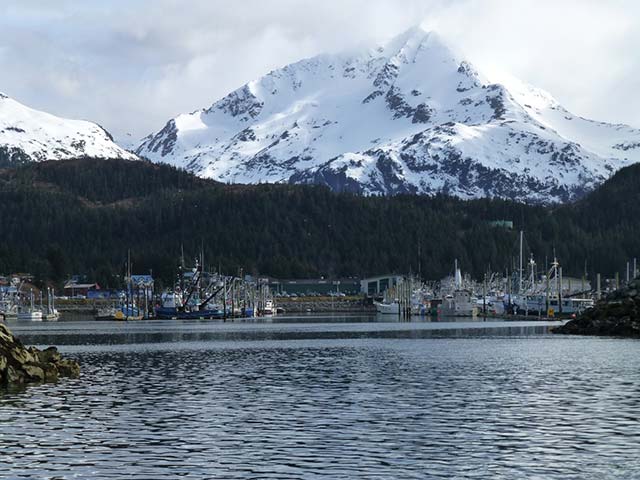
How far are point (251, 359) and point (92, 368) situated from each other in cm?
1277

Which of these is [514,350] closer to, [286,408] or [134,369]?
[134,369]

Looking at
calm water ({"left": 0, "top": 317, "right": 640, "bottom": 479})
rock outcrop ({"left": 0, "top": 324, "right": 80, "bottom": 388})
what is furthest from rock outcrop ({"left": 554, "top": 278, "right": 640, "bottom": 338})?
rock outcrop ({"left": 0, "top": 324, "right": 80, "bottom": 388})

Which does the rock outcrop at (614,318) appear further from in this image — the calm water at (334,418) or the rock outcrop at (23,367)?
the rock outcrop at (23,367)

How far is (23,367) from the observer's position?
71.4 metres

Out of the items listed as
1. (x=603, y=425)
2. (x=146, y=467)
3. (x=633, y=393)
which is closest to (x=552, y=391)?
(x=633, y=393)

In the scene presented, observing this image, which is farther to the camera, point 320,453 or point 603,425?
point 603,425

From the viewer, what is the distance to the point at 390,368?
3140 inches

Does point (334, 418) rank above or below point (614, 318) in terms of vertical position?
below

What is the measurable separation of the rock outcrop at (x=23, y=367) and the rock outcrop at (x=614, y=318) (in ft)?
203

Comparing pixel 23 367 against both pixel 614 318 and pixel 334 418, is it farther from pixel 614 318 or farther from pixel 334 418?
pixel 614 318

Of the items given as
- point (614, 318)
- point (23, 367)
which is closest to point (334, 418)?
point (23, 367)

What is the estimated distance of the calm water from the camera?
40719mm

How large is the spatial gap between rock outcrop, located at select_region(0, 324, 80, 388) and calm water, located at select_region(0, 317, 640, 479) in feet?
5.84

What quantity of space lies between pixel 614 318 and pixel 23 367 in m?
74.1
